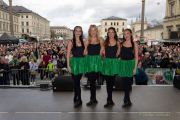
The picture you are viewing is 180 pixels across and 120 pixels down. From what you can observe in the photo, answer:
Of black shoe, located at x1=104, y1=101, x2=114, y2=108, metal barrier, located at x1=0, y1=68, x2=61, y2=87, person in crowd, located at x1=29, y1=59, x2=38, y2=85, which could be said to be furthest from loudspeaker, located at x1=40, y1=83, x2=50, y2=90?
person in crowd, located at x1=29, y1=59, x2=38, y2=85

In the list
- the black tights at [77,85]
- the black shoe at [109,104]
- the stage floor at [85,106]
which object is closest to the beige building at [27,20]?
the stage floor at [85,106]

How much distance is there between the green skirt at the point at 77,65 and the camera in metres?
7.17

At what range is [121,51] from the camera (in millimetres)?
7117

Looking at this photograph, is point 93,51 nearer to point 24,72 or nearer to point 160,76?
point 24,72

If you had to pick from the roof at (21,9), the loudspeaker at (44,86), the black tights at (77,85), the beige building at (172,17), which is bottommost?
the loudspeaker at (44,86)

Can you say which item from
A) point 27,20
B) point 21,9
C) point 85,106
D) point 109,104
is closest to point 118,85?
point 109,104

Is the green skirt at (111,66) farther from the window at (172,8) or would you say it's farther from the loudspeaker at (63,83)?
the window at (172,8)

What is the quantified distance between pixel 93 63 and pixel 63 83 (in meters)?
2.27

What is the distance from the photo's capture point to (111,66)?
712cm

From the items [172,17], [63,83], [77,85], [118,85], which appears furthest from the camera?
[172,17]

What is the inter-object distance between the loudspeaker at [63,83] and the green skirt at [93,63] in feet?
6.40

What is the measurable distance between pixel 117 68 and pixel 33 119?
223 centimetres

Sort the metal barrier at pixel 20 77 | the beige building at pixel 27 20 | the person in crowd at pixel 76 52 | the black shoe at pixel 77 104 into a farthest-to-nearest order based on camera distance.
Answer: the beige building at pixel 27 20 < the metal barrier at pixel 20 77 < the black shoe at pixel 77 104 < the person in crowd at pixel 76 52

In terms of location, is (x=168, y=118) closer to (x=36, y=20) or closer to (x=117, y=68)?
(x=117, y=68)
